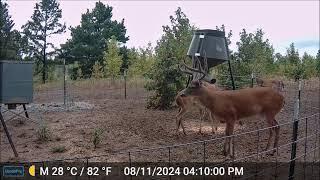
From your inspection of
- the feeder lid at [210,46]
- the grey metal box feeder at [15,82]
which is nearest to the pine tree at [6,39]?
the grey metal box feeder at [15,82]

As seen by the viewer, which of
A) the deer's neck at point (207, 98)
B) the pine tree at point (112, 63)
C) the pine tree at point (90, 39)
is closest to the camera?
the deer's neck at point (207, 98)

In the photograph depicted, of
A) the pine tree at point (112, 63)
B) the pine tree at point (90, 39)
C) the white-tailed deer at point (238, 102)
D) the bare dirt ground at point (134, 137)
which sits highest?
the pine tree at point (90, 39)

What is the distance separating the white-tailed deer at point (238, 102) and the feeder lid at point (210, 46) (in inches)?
96.2

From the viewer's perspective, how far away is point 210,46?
40.9ft

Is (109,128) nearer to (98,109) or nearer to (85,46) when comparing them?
(98,109)

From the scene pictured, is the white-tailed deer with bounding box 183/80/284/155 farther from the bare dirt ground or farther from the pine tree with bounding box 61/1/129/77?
the pine tree with bounding box 61/1/129/77

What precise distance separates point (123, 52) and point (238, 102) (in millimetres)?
30637

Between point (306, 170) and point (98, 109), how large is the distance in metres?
8.39

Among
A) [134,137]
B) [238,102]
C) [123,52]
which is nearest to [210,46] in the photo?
[238,102]

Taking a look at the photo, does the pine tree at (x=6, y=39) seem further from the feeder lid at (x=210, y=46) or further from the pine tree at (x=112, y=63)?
the feeder lid at (x=210, y=46)

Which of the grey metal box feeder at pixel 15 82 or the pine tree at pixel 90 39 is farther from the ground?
the pine tree at pixel 90 39

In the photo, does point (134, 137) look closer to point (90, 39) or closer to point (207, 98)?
point (207, 98)

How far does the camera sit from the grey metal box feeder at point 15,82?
10942 millimetres

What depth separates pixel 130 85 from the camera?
2658cm
